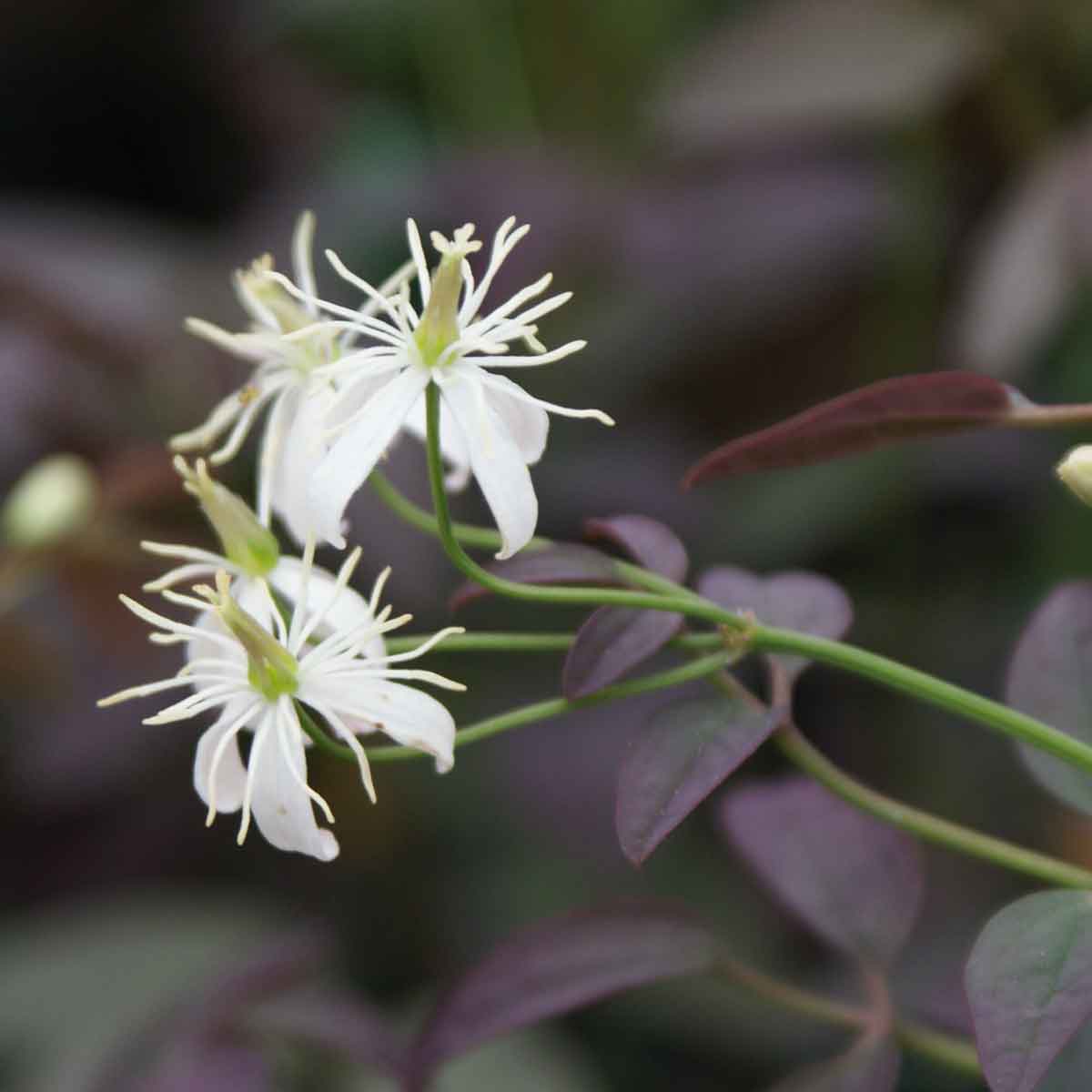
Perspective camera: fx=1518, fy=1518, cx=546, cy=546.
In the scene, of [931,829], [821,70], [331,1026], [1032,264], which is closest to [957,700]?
[931,829]

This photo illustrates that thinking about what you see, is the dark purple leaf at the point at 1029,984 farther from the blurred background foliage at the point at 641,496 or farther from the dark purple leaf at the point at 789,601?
the blurred background foliage at the point at 641,496

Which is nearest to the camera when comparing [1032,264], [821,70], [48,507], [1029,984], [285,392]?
[1029,984]

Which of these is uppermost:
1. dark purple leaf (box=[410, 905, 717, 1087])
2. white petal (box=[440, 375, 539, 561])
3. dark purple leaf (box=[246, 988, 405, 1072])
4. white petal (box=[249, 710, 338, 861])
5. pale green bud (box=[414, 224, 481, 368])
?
pale green bud (box=[414, 224, 481, 368])

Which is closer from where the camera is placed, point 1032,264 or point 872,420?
point 872,420

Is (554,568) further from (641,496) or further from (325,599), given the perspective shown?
(641,496)

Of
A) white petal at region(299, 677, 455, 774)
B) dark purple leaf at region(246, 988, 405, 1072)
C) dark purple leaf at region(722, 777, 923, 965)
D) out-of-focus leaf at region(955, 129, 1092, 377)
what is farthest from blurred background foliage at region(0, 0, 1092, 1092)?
white petal at region(299, 677, 455, 774)

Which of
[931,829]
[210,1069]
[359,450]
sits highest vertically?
[359,450]

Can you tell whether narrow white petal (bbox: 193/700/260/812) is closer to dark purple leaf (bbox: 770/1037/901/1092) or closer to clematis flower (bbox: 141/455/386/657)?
clematis flower (bbox: 141/455/386/657)

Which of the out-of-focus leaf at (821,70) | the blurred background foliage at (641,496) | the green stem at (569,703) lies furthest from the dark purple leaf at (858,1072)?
the out-of-focus leaf at (821,70)
